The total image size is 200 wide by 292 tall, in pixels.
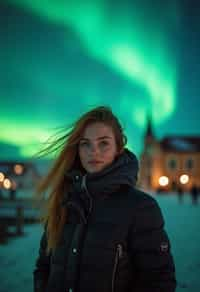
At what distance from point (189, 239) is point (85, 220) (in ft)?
23.5

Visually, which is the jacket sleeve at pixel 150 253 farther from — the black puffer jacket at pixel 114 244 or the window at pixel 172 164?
Result: the window at pixel 172 164

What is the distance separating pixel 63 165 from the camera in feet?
8.29

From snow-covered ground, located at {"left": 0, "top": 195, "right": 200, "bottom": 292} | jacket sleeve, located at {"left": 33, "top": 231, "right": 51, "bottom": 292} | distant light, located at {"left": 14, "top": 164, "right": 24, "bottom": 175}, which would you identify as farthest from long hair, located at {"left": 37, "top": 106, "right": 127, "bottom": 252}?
distant light, located at {"left": 14, "top": 164, "right": 24, "bottom": 175}

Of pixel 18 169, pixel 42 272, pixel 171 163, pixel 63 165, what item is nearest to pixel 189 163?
pixel 171 163

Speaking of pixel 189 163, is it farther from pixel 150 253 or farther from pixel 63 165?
pixel 150 253

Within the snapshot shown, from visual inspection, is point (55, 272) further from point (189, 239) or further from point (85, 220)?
point (189, 239)

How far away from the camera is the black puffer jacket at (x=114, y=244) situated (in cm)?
192

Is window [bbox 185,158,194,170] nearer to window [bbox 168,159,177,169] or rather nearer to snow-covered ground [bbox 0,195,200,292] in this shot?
window [bbox 168,159,177,169]

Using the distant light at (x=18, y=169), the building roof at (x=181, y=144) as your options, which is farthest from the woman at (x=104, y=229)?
the building roof at (x=181, y=144)

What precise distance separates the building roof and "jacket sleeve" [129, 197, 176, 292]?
48.4 m

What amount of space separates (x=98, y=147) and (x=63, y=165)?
18.0 inches

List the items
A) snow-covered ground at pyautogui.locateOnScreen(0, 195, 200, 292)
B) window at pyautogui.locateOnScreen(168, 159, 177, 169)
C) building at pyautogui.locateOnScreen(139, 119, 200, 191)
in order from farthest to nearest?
1. window at pyautogui.locateOnScreen(168, 159, 177, 169)
2. building at pyautogui.locateOnScreen(139, 119, 200, 191)
3. snow-covered ground at pyautogui.locateOnScreen(0, 195, 200, 292)

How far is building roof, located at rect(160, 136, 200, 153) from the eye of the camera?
49.3 m

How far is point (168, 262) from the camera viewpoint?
192 centimetres
